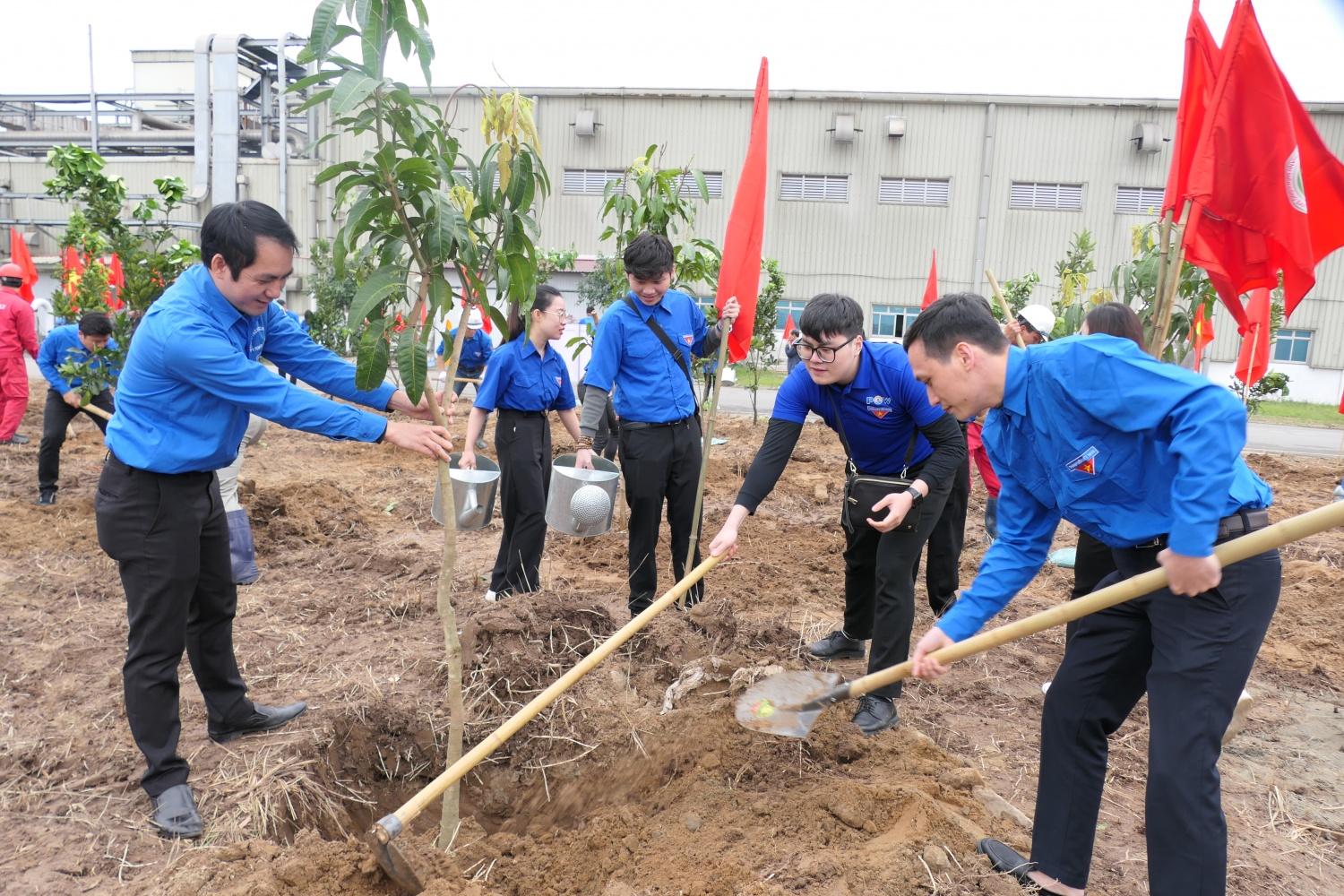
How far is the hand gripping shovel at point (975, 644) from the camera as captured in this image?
195 cm

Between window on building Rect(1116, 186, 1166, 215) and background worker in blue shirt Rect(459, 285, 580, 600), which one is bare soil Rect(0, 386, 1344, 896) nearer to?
background worker in blue shirt Rect(459, 285, 580, 600)

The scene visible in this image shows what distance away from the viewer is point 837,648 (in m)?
4.35

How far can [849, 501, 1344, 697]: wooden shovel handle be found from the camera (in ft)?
6.27

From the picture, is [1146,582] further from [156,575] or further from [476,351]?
[476,351]

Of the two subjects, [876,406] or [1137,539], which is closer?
[1137,539]

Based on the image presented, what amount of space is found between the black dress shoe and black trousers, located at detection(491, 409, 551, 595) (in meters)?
1.64

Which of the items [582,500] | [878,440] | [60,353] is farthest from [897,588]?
[60,353]

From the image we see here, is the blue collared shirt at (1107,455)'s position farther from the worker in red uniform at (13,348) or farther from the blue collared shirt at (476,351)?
the worker in red uniform at (13,348)

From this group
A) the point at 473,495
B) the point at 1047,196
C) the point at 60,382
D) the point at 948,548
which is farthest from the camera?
the point at 1047,196

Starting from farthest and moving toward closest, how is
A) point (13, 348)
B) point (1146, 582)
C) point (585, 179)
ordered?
point (585, 179), point (13, 348), point (1146, 582)

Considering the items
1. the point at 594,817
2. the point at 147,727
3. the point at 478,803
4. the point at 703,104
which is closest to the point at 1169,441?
the point at 594,817

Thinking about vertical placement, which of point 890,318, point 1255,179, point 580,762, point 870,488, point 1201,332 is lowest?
point 580,762

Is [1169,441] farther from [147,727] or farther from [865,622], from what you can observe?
[147,727]

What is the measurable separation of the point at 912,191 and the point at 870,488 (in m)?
22.3
